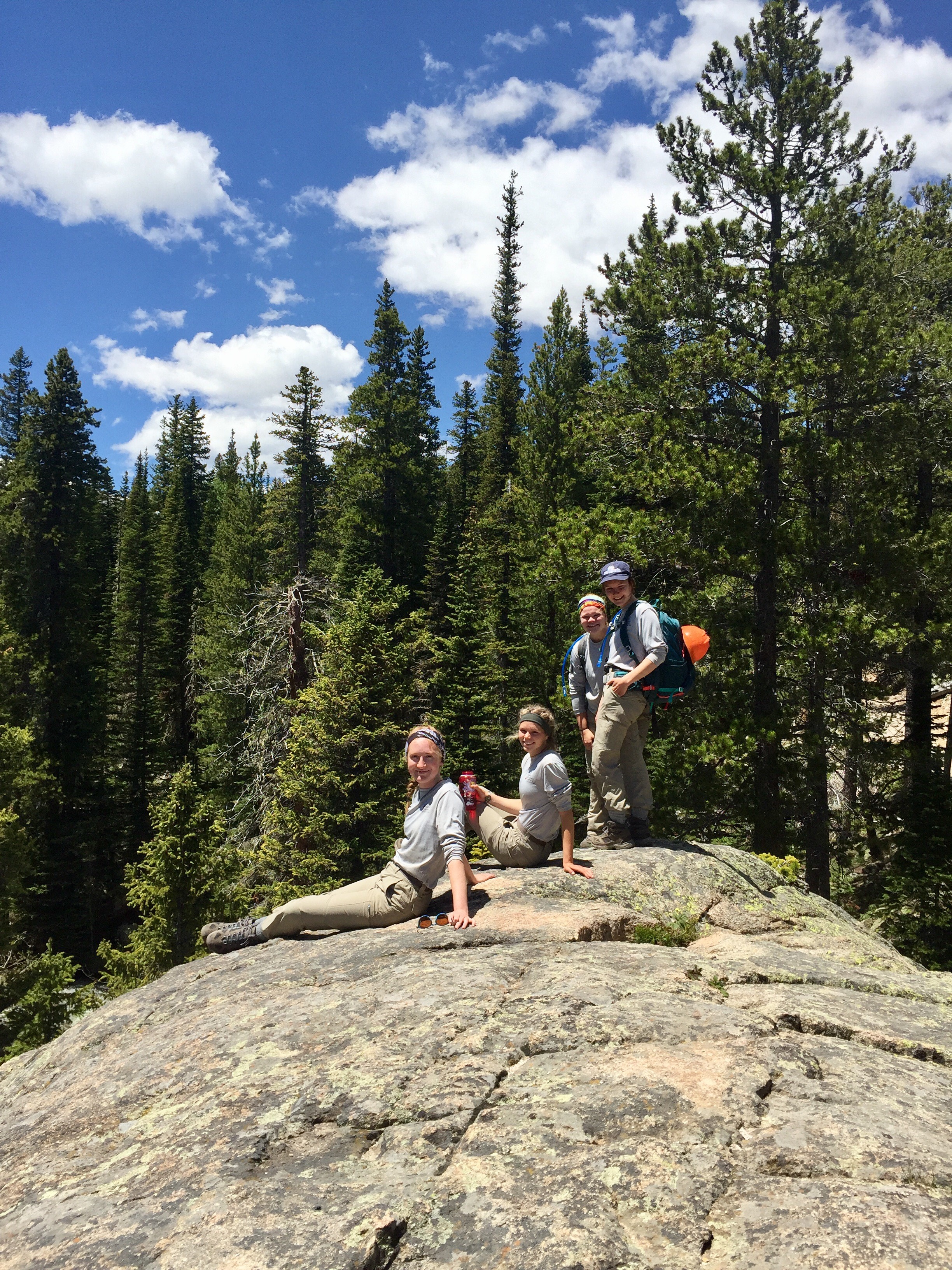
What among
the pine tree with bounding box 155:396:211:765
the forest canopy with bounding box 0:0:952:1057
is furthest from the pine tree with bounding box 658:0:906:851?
the pine tree with bounding box 155:396:211:765

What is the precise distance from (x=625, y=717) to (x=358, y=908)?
282 centimetres

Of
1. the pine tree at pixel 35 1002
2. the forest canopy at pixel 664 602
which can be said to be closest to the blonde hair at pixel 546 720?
the forest canopy at pixel 664 602

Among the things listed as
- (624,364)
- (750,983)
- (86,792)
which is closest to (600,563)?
(624,364)

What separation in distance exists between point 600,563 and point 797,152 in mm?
7950

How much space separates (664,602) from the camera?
13.0 meters

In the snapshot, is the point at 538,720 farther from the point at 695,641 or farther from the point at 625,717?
the point at 695,641

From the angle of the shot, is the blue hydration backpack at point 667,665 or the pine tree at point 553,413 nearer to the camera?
the blue hydration backpack at point 667,665

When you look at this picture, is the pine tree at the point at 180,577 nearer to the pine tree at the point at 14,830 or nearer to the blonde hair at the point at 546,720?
the pine tree at the point at 14,830

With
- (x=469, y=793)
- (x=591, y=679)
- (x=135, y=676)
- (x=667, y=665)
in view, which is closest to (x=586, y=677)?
(x=591, y=679)

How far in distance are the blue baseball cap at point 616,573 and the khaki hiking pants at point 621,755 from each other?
92 centimetres

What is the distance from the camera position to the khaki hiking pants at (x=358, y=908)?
5.74m

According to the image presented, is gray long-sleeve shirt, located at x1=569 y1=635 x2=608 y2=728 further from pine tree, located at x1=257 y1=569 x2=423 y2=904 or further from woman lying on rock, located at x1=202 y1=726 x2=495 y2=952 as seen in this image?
pine tree, located at x1=257 y1=569 x2=423 y2=904

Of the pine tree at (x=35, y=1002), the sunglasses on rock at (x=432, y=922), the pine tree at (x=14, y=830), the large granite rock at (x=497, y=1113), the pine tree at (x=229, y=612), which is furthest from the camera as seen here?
the pine tree at (x=229, y=612)

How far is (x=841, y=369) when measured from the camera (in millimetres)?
12297
